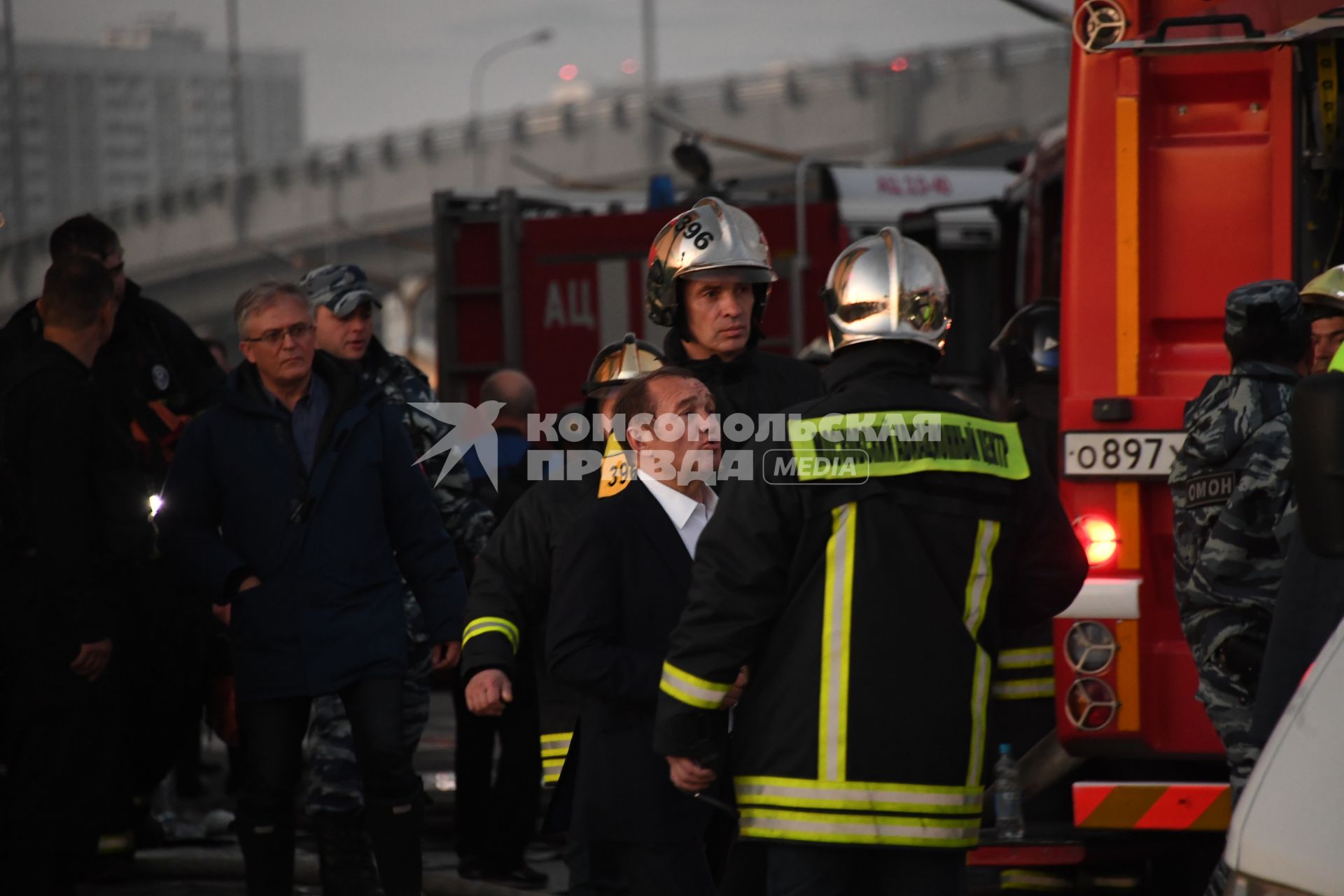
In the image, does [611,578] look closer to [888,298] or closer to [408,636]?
[888,298]

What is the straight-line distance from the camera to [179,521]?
5.74m

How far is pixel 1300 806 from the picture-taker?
2855 millimetres

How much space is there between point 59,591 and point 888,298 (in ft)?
9.69

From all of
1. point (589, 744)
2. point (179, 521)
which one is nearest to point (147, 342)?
point (179, 521)

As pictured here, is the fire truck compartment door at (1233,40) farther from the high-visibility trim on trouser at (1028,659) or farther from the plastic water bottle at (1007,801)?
the plastic water bottle at (1007,801)

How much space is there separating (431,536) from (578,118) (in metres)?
39.3

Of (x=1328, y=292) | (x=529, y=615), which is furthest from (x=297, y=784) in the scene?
(x=1328, y=292)

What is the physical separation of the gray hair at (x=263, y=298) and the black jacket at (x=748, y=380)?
1.32 m

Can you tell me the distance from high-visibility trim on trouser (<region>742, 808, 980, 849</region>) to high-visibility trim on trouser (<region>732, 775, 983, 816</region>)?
0.02 metres

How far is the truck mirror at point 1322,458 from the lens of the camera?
2.99 metres

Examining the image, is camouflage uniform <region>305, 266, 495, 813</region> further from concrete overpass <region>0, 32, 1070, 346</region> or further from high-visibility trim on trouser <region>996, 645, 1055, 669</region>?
concrete overpass <region>0, 32, 1070, 346</region>

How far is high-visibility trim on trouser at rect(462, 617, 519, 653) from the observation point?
189 inches

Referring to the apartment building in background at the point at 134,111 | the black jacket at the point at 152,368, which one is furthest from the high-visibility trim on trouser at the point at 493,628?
the apartment building in background at the point at 134,111

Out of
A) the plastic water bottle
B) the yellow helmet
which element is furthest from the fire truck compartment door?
the plastic water bottle
